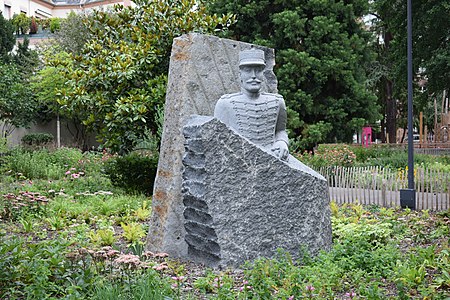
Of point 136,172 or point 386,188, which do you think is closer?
point 136,172

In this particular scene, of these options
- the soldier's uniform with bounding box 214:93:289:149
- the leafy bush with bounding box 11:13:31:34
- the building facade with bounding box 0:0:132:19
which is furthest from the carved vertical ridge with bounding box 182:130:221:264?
the leafy bush with bounding box 11:13:31:34

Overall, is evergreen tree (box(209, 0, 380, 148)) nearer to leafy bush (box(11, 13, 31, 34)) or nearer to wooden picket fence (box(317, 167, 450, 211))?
wooden picket fence (box(317, 167, 450, 211))

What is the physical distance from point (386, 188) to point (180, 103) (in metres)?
7.65

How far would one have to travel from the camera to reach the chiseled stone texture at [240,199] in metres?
5.68

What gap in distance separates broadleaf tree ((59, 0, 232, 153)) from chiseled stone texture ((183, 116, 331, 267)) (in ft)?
24.4

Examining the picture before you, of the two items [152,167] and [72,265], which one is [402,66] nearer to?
[152,167]

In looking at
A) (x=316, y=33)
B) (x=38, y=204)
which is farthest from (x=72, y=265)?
(x=316, y=33)

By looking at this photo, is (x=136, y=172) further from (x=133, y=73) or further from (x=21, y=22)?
(x=21, y=22)

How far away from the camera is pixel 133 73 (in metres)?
13.8

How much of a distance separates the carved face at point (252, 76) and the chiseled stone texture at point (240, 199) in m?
0.79

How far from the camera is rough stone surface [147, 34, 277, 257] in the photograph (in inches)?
254

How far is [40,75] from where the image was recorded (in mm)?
28359

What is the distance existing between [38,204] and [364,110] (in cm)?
1562

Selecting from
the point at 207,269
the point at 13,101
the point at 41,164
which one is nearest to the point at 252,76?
the point at 207,269
